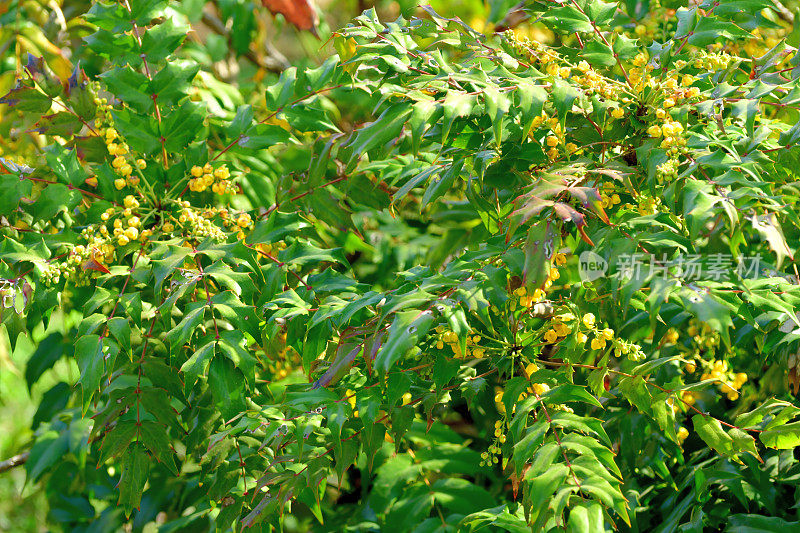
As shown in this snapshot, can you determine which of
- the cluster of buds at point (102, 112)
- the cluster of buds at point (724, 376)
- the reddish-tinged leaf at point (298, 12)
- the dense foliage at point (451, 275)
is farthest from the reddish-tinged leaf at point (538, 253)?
the reddish-tinged leaf at point (298, 12)

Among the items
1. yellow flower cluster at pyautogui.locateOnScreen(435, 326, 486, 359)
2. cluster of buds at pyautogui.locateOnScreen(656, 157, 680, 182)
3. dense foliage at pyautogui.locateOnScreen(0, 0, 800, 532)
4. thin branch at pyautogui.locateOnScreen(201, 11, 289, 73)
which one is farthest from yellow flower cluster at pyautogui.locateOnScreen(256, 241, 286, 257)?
thin branch at pyautogui.locateOnScreen(201, 11, 289, 73)

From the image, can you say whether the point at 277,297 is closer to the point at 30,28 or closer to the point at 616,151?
the point at 616,151

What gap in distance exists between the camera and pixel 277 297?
3.64 ft

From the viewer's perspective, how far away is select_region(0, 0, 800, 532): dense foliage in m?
0.85

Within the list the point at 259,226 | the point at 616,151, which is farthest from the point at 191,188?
the point at 616,151

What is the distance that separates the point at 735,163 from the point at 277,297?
0.64 metres

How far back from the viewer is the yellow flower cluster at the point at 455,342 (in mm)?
928

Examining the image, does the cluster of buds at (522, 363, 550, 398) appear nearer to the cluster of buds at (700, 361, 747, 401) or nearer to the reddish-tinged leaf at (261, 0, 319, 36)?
the cluster of buds at (700, 361, 747, 401)

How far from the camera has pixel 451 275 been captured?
0.96 meters

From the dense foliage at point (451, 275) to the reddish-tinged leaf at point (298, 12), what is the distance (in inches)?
23.7

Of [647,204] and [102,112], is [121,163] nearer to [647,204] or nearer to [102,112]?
[102,112]

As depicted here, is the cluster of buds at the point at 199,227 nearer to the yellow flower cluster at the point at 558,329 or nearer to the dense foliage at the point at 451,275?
the dense foliage at the point at 451,275

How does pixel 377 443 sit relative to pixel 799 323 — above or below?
below

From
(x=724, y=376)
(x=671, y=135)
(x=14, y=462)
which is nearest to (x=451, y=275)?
(x=671, y=135)
